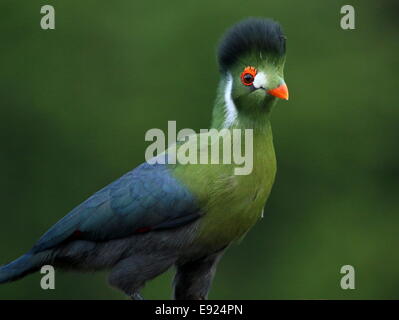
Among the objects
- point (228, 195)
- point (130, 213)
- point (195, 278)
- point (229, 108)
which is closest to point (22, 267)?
point (130, 213)

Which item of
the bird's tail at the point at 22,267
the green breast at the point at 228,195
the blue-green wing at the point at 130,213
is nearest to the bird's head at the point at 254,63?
the green breast at the point at 228,195

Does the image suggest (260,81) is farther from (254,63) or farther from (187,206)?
(187,206)

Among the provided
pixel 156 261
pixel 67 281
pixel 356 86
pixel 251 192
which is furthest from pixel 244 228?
pixel 356 86

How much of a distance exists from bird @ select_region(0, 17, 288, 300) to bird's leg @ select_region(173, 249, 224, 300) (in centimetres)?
6

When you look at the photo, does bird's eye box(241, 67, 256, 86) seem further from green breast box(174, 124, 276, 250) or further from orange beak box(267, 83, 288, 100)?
green breast box(174, 124, 276, 250)

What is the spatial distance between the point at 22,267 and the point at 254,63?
1.36 meters

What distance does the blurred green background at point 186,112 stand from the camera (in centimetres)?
771

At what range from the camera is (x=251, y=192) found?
3881mm

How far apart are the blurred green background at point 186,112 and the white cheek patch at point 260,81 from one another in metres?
3.63

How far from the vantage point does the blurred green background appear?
771cm

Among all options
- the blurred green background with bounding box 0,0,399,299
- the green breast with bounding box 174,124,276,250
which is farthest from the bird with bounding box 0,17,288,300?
the blurred green background with bounding box 0,0,399,299

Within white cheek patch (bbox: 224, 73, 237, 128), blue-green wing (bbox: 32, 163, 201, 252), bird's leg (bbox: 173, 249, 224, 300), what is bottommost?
bird's leg (bbox: 173, 249, 224, 300)

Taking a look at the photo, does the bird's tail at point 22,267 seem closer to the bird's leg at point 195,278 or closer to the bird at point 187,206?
the bird at point 187,206

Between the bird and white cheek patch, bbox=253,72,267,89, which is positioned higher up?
white cheek patch, bbox=253,72,267,89
